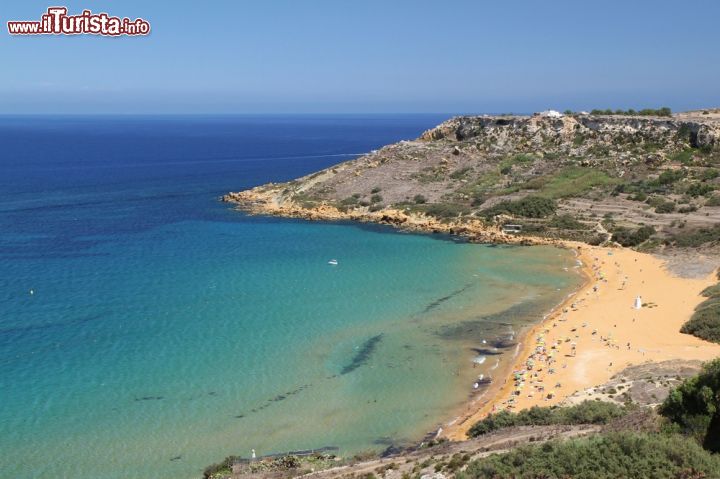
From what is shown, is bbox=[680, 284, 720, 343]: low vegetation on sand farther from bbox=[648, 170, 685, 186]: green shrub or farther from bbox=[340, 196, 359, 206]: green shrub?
bbox=[340, 196, 359, 206]: green shrub

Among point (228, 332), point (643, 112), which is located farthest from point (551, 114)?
point (228, 332)

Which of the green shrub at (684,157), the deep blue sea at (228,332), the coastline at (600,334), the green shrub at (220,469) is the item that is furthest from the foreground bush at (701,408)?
the green shrub at (684,157)

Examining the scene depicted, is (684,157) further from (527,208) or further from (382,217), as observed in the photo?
(382,217)

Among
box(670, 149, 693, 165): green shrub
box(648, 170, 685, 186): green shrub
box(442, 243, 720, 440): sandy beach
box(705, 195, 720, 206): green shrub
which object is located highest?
box(670, 149, 693, 165): green shrub

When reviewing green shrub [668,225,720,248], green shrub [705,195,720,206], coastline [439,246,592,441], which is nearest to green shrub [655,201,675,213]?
green shrub [705,195,720,206]

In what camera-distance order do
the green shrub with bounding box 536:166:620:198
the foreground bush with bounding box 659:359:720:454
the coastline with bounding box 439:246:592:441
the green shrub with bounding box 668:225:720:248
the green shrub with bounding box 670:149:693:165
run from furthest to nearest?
the green shrub with bounding box 670:149:693:165 < the green shrub with bounding box 536:166:620:198 < the green shrub with bounding box 668:225:720:248 < the coastline with bounding box 439:246:592:441 < the foreground bush with bounding box 659:359:720:454

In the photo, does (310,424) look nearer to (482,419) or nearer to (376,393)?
(376,393)

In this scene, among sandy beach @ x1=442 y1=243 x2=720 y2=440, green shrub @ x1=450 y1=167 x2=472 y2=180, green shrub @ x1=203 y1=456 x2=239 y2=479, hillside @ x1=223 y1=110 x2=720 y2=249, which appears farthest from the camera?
green shrub @ x1=450 y1=167 x2=472 y2=180
